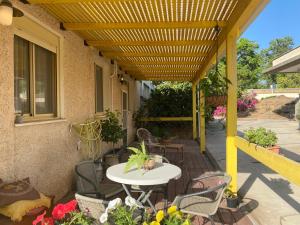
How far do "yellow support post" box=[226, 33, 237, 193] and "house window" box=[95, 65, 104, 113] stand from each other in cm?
343

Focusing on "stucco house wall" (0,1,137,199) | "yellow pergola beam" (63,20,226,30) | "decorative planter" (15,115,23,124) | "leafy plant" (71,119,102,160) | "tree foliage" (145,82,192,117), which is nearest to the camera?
"stucco house wall" (0,1,137,199)

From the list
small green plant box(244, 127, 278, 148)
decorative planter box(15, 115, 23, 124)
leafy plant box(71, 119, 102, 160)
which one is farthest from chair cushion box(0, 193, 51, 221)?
small green plant box(244, 127, 278, 148)

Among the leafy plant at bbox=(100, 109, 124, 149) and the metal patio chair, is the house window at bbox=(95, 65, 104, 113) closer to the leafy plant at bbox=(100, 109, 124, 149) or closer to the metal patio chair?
the leafy plant at bbox=(100, 109, 124, 149)

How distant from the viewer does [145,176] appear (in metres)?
3.63

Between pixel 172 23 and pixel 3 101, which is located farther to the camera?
pixel 172 23

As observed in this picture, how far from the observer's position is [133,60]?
9047 mm

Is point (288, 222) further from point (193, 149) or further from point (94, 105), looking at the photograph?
point (193, 149)

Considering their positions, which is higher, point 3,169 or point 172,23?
point 172,23

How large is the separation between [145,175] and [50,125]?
1.71 m

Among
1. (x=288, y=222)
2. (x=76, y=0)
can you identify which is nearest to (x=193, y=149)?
(x=288, y=222)

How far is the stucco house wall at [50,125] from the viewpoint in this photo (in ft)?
11.3

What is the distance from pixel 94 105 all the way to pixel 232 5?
12.1 feet

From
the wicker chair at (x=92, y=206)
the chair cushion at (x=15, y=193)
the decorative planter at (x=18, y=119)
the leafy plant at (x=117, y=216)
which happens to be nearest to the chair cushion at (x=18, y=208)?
the chair cushion at (x=15, y=193)

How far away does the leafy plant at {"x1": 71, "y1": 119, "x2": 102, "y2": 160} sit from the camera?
18.9 ft
